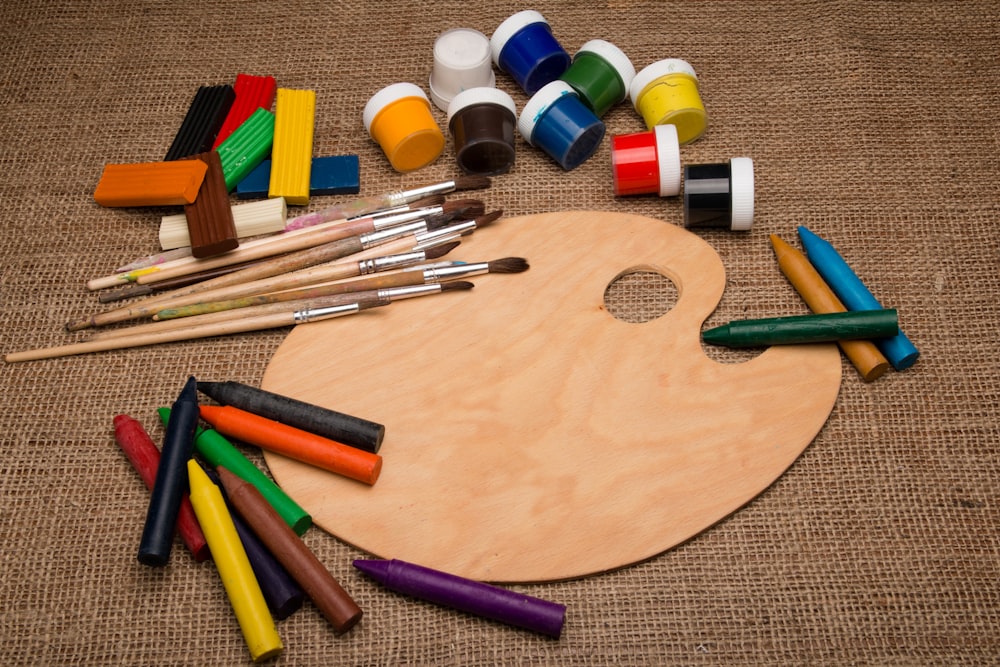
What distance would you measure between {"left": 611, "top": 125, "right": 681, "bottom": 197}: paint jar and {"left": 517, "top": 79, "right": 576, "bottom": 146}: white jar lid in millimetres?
111

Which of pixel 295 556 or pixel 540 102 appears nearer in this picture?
pixel 295 556

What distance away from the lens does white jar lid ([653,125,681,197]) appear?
4.35 ft

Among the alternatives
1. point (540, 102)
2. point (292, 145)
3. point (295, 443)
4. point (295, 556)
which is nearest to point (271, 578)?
point (295, 556)

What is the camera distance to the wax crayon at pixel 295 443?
43.1 inches

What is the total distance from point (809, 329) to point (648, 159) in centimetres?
34

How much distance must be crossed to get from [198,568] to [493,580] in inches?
13.8

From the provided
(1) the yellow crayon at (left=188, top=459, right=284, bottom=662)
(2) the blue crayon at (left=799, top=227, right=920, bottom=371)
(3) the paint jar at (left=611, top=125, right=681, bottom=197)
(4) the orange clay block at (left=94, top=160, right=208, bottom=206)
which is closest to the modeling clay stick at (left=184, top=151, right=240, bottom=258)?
(4) the orange clay block at (left=94, top=160, right=208, bottom=206)

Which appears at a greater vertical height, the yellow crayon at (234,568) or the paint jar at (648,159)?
the paint jar at (648,159)

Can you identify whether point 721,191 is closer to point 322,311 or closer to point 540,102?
point 540,102

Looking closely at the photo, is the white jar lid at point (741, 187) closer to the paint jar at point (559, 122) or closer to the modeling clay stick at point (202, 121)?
the paint jar at point (559, 122)

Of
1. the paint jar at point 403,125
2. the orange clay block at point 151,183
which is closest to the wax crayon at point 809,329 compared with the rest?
the paint jar at point 403,125

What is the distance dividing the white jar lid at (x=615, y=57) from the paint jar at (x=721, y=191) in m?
0.22

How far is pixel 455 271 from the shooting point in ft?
4.13

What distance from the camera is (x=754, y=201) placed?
4.46ft
